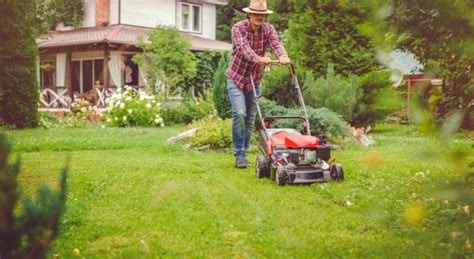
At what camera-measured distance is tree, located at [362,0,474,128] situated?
1.67 meters

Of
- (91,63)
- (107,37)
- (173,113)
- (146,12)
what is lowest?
(173,113)

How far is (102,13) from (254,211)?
22.6 meters

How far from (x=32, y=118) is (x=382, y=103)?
13666mm

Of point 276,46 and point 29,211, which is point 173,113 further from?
point 29,211

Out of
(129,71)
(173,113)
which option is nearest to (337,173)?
(173,113)

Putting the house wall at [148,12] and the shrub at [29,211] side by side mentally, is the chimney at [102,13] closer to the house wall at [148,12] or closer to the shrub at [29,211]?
the house wall at [148,12]

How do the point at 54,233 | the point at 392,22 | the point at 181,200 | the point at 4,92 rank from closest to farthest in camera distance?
the point at 54,233 → the point at 392,22 → the point at 181,200 → the point at 4,92

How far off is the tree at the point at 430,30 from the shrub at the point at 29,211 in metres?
0.98

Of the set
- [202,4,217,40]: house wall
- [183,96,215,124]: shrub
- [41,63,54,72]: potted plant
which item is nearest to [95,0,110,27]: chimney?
[41,63,54,72]: potted plant

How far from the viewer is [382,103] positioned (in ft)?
5.51

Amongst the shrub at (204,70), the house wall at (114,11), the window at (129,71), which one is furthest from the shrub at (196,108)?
the house wall at (114,11)

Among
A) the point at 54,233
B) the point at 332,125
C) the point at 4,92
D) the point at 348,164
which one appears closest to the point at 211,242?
the point at 54,233

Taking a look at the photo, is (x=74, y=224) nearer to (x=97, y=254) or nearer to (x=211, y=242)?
(x=97, y=254)

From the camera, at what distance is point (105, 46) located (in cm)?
2306
